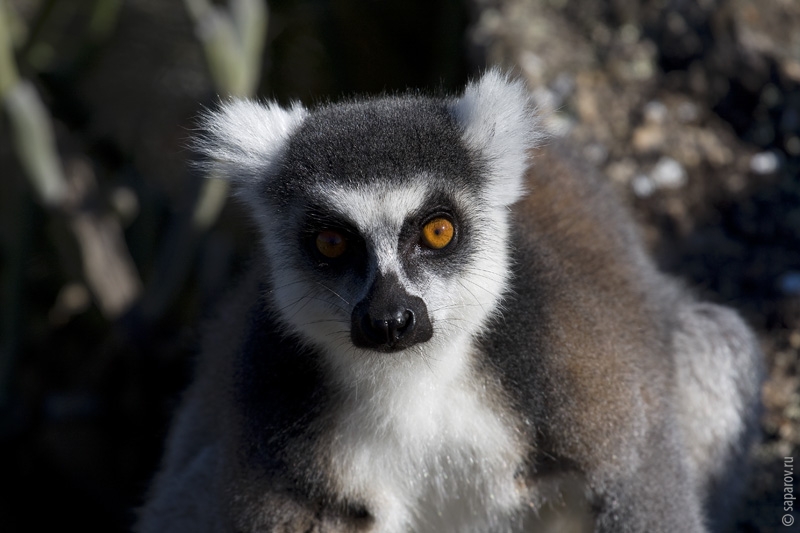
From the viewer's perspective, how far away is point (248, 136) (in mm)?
3154

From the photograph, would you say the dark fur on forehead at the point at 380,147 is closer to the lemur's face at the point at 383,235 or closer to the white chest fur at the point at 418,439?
the lemur's face at the point at 383,235

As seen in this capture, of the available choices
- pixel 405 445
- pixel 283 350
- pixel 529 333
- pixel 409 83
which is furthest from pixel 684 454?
pixel 409 83

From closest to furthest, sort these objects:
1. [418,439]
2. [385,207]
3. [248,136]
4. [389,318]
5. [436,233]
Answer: [389,318] → [385,207] → [436,233] → [418,439] → [248,136]

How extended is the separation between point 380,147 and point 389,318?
0.58 m

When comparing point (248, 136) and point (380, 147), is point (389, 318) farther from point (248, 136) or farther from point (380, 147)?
point (248, 136)

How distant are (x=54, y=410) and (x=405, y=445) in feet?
15.1

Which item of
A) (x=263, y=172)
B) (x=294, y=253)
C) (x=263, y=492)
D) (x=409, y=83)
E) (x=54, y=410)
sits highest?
(x=409, y=83)

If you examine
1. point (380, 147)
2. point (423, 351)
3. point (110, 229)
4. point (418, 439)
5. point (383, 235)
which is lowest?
point (418, 439)

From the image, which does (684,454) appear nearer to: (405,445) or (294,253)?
(405,445)

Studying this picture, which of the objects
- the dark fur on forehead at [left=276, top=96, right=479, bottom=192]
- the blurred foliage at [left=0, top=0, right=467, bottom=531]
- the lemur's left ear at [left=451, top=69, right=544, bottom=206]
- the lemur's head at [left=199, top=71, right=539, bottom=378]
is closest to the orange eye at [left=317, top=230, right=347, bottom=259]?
the lemur's head at [left=199, top=71, right=539, bottom=378]

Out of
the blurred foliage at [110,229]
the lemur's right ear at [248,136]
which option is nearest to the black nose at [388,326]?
the lemur's right ear at [248,136]

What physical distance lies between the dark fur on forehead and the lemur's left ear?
2.1 inches

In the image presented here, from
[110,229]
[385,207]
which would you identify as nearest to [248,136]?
[385,207]

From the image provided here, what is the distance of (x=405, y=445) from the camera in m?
3.04
